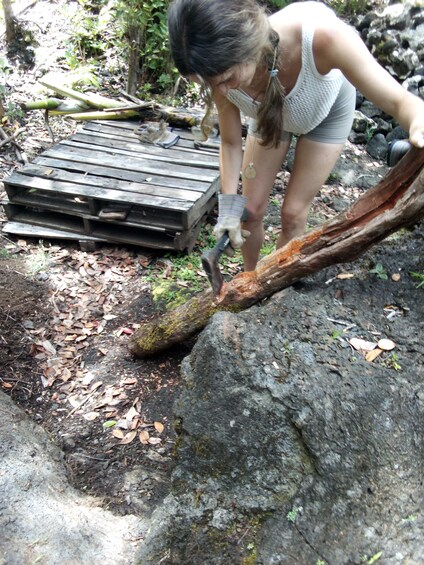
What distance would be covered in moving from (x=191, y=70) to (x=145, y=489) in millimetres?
1874

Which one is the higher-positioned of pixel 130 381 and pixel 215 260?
pixel 215 260

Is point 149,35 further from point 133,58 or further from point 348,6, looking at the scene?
point 348,6

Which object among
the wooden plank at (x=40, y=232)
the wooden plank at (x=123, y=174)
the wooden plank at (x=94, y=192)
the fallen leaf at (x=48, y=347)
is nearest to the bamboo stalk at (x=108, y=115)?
the wooden plank at (x=123, y=174)

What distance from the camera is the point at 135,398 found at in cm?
294

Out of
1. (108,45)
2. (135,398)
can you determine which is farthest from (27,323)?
(108,45)

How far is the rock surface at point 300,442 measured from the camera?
5.15 ft

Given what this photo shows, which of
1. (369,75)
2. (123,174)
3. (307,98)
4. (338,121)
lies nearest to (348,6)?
(123,174)

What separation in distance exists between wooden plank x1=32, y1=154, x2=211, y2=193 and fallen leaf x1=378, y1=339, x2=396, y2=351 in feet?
7.75

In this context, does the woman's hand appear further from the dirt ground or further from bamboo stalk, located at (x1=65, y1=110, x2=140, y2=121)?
bamboo stalk, located at (x1=65, y1=110, x2=140, y2=121)

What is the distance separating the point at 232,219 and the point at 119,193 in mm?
1690

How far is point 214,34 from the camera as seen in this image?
1.63m

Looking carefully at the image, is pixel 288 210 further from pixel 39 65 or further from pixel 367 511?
pixel 39 65

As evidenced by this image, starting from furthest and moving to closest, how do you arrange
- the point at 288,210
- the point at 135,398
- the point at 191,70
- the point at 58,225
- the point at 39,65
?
1. the point at 39,65
2. the point at 58,225
3. the point at 135,398
4. the point at 288,210
5. the point at 191,70

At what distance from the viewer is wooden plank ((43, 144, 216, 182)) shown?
4176mm
